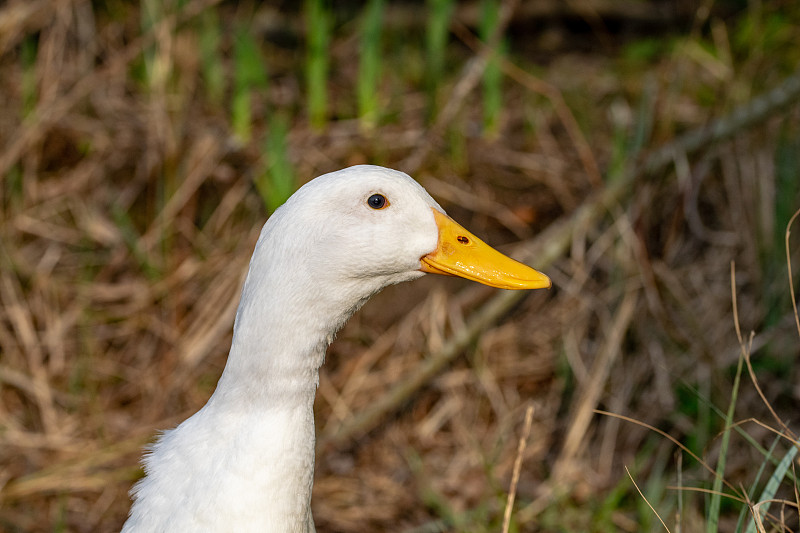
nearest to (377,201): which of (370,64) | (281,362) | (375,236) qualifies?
(375,236)

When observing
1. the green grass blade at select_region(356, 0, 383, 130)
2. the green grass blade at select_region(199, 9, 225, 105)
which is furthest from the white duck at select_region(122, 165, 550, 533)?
the green grass blade at select_region(199, 9, 225, 105)

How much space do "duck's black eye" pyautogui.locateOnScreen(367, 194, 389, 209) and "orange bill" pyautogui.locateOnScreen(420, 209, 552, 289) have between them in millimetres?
135

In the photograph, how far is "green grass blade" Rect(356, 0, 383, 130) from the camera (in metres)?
3.52

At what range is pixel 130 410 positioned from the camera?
3.59 meters

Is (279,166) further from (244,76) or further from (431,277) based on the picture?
(431,277)

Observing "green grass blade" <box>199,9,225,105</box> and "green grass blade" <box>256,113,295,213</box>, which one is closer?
"green grass blade" <box>256,113,295,213</box>

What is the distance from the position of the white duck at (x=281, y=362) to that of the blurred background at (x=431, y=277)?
135 cm

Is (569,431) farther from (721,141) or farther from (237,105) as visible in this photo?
(237,105)

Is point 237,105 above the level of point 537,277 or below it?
below

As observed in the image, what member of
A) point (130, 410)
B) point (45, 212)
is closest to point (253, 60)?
point (45, 212)

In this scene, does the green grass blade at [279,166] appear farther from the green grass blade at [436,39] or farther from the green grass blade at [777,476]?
the green grass blade at [777,476]

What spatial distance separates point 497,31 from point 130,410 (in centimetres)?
231

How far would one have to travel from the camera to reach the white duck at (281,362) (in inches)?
66.8

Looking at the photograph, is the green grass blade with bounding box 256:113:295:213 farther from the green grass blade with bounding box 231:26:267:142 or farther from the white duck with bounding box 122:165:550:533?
the white duck with bounding box 122:165:550:533
